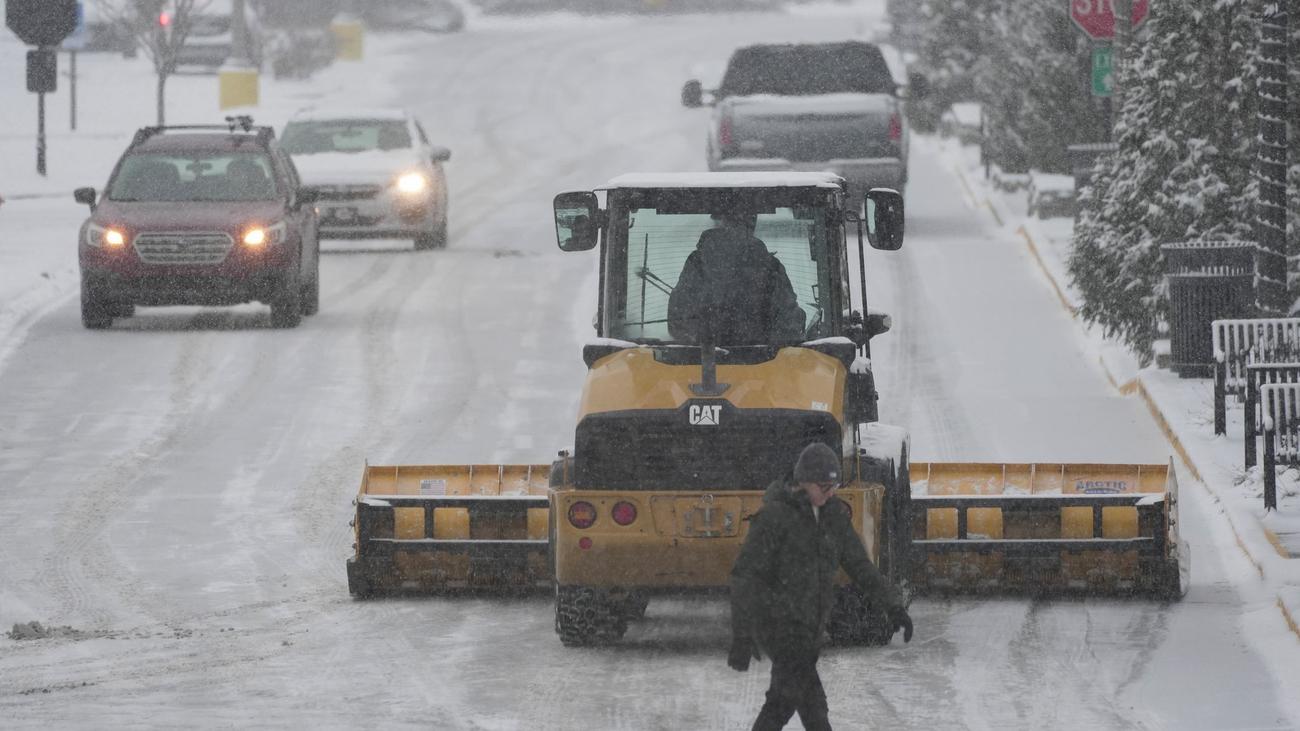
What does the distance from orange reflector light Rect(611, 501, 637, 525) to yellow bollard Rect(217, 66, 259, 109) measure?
129 feet

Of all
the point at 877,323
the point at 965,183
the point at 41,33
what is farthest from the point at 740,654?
the point at 41,33

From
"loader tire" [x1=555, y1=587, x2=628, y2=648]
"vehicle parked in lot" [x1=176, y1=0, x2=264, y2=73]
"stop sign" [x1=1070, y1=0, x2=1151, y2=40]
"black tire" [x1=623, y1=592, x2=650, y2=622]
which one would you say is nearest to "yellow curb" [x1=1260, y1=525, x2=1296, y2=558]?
"black tire" [x1=623, y1=592, x2=650, y2=622]

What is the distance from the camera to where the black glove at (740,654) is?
868cm

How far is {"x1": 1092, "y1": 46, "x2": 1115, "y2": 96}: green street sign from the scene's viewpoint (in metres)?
25.8

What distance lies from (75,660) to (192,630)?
0.85 meters

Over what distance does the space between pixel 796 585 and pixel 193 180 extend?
16.2 metres

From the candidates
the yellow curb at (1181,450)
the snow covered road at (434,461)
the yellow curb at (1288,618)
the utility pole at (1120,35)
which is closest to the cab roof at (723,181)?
the snow covered road at (434,461)

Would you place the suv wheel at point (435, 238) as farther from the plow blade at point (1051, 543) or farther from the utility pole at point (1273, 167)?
the plow blade at point (1051, 543)

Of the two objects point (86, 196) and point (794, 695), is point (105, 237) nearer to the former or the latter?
point (86, 196)

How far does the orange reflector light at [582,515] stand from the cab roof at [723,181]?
157cm

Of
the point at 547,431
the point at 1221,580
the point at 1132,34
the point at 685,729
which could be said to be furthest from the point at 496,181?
the point at 685,729

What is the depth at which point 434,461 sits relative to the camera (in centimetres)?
1708

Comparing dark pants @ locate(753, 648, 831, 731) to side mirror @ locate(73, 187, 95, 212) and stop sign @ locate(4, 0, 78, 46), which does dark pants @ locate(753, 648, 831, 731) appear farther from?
stop sign @ locate(4, 0, 78, 46)

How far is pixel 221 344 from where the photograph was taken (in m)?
22.7
